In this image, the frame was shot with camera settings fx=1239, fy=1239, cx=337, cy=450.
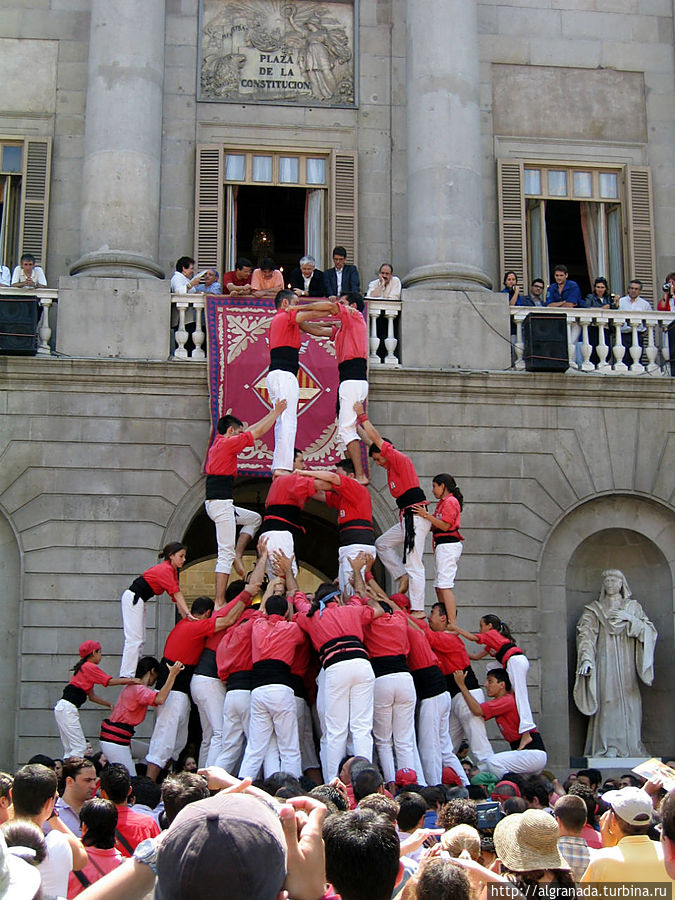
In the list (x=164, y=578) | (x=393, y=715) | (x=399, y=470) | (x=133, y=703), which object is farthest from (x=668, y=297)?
(x=133, y=703)

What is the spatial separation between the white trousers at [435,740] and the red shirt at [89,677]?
3.90 m

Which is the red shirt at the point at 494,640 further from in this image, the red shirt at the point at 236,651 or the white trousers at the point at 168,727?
the white trousers at the point at 168,727

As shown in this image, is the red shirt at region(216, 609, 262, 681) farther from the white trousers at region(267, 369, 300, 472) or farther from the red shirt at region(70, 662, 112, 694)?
the white trousers at region(267, 369, 300, 472)

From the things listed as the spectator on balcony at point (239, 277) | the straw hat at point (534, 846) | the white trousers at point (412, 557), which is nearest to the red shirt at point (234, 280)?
the spectator on balcony at point (239, 277)

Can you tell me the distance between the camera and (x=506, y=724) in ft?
49.8

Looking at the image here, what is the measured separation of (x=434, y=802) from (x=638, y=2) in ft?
57.7

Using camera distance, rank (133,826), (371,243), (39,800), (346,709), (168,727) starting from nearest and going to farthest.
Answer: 1. (39,800)
2. (133,826)
3. (346,709)
4. (168,727)
5. (371,243)

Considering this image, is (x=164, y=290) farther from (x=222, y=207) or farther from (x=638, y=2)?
(x=638, y=2)

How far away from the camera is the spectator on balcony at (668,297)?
67.1 ft

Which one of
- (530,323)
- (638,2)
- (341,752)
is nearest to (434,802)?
(341,752)

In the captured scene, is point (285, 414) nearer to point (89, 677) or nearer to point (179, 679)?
point (179, 679)

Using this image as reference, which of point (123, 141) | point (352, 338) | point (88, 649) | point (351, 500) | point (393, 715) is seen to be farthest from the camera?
point (123, 141)

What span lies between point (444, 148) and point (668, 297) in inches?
176

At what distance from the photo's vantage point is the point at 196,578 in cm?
3319
